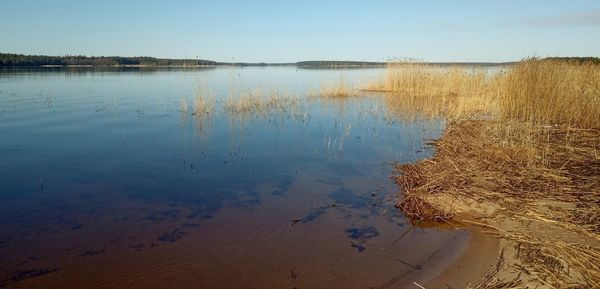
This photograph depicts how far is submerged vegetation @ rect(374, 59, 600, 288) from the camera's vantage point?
4137 millimetres

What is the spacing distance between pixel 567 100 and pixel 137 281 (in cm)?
1142

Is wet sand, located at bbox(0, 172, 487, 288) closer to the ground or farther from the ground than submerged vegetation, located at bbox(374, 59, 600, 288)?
closer to the ground

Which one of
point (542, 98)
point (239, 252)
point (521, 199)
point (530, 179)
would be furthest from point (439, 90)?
point (239, 252)

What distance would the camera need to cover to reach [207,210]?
5.96m

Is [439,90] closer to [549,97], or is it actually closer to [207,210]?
[549,97]

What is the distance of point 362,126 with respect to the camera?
535 inches

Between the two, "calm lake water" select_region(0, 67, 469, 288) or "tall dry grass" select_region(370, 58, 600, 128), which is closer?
"calm lake water" select_region(0, 67, 469, 288)

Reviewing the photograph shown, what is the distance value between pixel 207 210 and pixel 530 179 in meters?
5.22

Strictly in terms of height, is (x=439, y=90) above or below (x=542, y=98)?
above

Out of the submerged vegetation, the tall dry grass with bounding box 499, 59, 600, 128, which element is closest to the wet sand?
the submerged vegetation

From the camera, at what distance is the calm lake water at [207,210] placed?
4.28 meters

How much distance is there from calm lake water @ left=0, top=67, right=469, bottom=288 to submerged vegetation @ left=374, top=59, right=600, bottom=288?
2.08 feet

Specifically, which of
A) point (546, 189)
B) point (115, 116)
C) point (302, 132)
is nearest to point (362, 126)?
point (302, 132)

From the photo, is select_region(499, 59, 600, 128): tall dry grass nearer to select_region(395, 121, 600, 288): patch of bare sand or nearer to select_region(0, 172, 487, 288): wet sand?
select_region(395, 121, 600, 288): patch of bare sand
